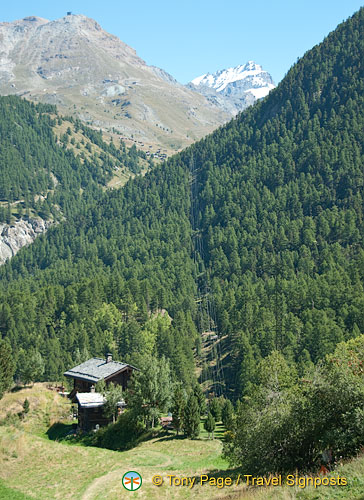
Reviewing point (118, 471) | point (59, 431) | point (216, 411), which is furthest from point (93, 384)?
point (118, 471)

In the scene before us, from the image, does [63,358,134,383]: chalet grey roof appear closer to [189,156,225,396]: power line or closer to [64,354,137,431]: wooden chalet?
[64,354,137,431]: wooden chalet

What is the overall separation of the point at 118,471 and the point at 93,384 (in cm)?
3339

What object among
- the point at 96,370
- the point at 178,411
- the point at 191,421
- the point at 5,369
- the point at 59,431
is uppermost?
the point at 5,369

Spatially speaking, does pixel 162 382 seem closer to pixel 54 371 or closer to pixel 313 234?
pixel 54 371

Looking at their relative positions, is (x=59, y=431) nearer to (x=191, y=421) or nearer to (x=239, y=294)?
(x=191, y=421)

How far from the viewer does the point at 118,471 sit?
40.8 meters

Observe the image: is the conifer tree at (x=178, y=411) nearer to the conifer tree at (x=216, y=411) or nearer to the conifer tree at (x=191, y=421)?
the conifer tree at (x=191, y=421)

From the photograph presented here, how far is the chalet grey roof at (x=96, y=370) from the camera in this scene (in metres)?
73.7

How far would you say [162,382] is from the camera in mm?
60906

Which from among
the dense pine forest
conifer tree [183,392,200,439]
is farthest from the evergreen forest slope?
conifer tree [183,392,200,439]

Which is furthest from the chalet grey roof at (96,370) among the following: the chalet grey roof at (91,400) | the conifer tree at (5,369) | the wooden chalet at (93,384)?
A: the conifer tree at (5,369)

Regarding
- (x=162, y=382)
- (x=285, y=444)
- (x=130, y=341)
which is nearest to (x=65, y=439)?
(x=162, y=382)

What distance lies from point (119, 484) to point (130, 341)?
87019 millimetres

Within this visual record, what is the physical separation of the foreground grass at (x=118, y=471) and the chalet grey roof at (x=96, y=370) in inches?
747
